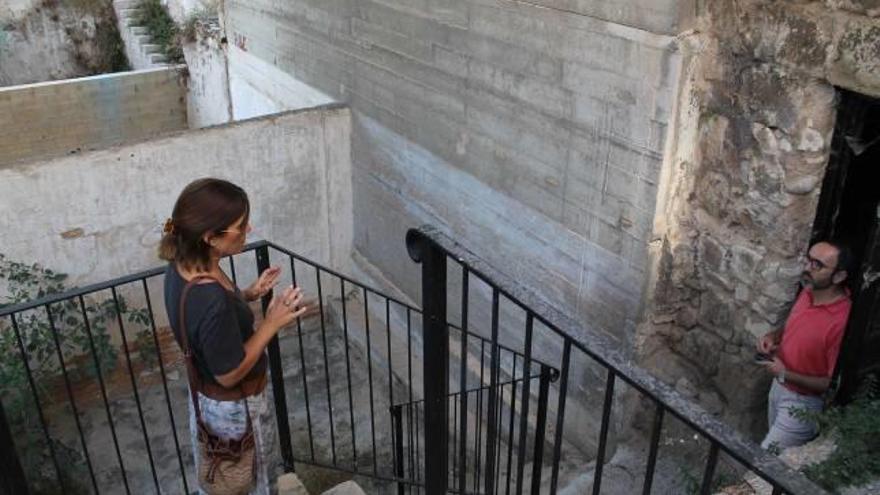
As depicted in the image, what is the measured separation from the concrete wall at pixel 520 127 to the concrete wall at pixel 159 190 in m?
0.40

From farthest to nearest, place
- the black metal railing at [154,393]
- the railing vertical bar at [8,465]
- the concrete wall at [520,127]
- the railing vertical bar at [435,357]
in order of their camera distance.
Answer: the black metal railing at [154,393]
the concrete wall at [520,127]
the railing vertical bar at [8,465]
the railing vertical bar at [435,357]

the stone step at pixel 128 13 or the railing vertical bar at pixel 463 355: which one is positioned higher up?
the railing vertical bar at pixel 463 355

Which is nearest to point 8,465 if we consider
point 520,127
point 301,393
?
point 520,127

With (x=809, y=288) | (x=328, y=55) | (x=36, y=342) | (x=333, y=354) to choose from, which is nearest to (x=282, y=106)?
(x=328, y=55)

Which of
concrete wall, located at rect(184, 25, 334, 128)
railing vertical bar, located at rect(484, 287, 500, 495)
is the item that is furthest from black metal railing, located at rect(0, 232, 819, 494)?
concrete wall, located at rect(184, 25, 334, 128)

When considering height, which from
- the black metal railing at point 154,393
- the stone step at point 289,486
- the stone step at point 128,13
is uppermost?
the stone step at point 128,13

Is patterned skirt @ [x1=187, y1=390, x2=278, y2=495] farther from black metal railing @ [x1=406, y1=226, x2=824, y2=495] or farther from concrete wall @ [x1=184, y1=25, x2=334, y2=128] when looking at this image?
concrete wall @ [x1=184, y1=25, x2=334, y2=128]

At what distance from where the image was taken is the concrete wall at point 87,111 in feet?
33.1

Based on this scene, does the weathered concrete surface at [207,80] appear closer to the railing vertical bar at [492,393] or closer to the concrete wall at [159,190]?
the concrete wall at [159,190]

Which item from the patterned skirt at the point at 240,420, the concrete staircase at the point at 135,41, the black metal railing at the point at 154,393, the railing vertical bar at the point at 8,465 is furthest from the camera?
the concrete staircase at the point at 135,41

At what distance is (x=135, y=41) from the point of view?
12.2 m

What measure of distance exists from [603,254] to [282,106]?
483 cm

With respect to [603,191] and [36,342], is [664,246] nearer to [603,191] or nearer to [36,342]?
[603,191]

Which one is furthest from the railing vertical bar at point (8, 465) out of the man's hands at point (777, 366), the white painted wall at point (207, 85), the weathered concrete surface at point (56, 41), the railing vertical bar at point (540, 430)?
the weathered concrete surface at point (56, 41)
